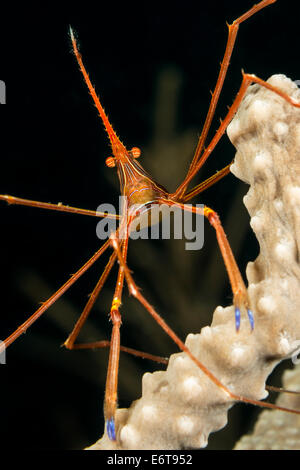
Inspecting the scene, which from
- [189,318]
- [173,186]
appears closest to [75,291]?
[189,318]

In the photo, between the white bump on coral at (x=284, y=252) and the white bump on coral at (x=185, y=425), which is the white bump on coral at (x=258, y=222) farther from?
the white bump on coral at (x=185, y=425)

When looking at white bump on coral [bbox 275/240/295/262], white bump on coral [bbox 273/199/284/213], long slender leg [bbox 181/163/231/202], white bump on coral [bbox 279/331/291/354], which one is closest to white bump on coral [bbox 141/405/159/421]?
white bump on coral [bbox 279/331/291/354]

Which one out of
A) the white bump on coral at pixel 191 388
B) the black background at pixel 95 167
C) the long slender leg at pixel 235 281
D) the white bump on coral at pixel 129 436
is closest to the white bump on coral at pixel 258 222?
the long slender leg at pixel 235 281

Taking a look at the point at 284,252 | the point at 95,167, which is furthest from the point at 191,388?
the point at 95,167

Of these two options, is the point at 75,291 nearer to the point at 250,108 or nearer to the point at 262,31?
the point at 250,108

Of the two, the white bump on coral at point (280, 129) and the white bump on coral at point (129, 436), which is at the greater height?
the white bump on coral at point (280, 129)

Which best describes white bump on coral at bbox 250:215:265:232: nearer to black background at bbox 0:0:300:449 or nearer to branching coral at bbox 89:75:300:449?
branching coral at bbox 89:75:300:449

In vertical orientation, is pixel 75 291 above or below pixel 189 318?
above
